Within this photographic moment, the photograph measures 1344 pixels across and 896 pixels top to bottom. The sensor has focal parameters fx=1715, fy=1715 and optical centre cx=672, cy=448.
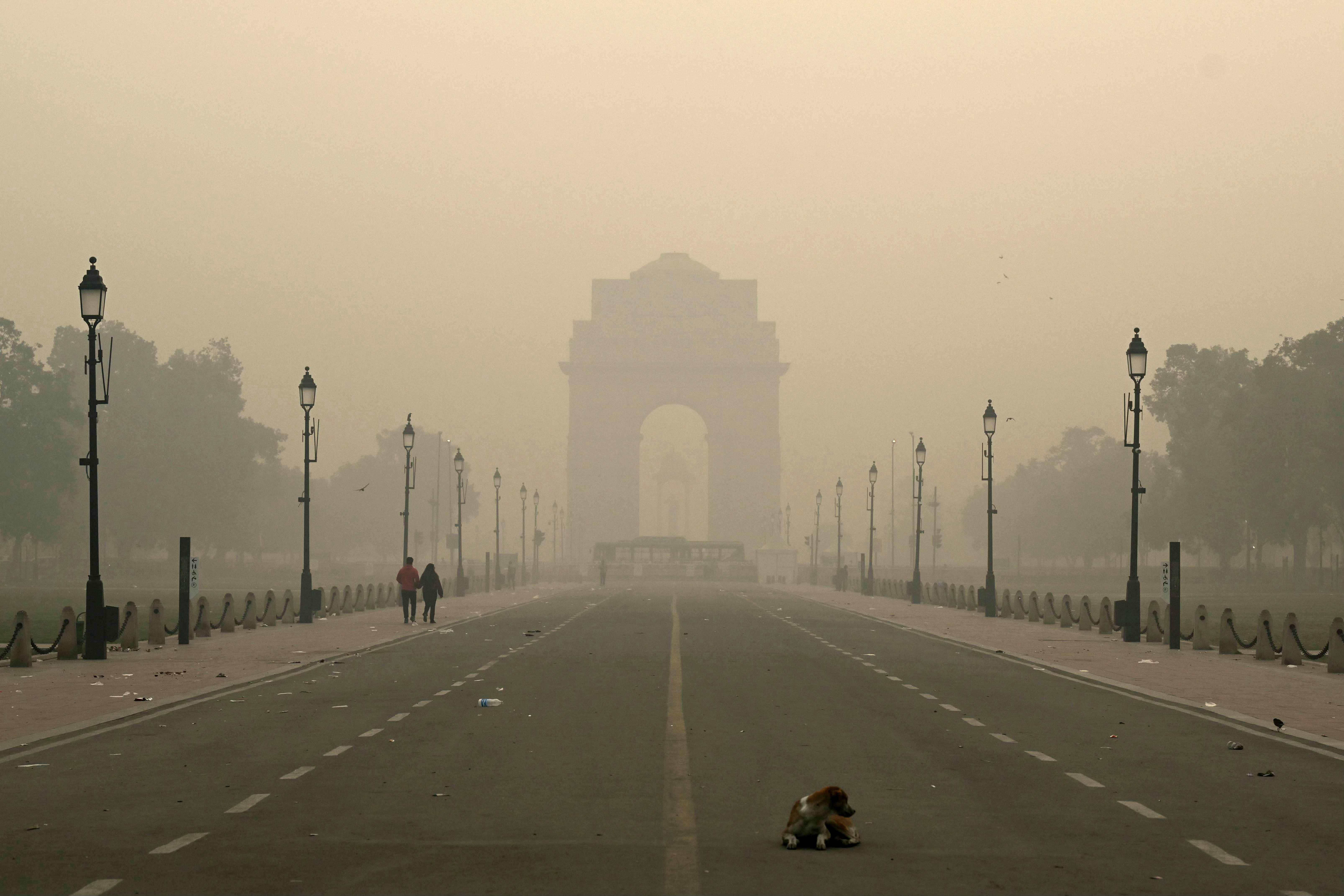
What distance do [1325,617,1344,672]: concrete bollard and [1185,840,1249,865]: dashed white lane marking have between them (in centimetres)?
1641

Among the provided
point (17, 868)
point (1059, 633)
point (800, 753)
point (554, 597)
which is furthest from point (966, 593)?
point (17, 868)

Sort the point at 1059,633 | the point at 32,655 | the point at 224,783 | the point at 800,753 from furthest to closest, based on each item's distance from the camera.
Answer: the point at 1059,633 → the point at 32,655 → the point at 800,753 → the point at 224,783

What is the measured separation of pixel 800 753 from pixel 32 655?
16.3 metres

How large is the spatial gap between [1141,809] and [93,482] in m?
19.8

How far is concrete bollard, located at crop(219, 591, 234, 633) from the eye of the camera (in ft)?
120

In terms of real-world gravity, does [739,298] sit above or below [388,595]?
above

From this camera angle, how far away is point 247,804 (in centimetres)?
1150

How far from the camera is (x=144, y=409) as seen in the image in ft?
327

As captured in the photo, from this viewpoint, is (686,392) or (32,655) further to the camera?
(686,392)

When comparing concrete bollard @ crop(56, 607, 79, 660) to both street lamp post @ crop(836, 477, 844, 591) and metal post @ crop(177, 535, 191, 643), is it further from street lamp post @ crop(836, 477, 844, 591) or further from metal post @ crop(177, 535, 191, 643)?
street lamp post @ crop(836, 477, 844, 591)

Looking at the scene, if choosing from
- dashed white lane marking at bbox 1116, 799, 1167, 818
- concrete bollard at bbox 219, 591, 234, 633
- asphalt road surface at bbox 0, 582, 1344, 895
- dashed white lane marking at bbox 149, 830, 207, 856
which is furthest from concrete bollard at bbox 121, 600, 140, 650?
dashed white lane marking at bbox 1116, 799, 1167, 818

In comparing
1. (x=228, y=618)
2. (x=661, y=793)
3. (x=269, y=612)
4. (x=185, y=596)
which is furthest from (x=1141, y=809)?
(x=269, y=612)

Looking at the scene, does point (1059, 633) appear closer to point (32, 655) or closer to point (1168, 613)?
point (1168, 613)

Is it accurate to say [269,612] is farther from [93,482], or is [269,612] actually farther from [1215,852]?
[1215,852]
